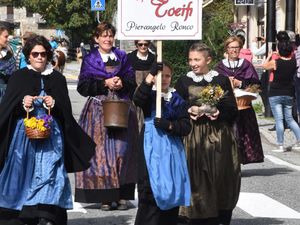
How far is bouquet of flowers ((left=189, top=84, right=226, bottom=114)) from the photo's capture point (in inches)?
316

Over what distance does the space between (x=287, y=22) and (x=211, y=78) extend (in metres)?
11.6

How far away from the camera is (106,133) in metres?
9.44

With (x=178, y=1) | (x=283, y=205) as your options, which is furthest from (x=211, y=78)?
(x=283, y=205)

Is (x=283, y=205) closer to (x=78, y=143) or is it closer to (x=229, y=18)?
(x=78, y=143)

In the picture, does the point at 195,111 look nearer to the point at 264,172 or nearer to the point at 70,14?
the point at 264,172

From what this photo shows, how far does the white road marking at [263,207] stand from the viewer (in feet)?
30.9

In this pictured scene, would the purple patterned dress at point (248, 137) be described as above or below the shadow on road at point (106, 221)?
above

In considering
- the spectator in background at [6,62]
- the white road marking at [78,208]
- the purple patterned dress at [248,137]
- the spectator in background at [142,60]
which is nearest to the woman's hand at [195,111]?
the white road marking at [78,208]

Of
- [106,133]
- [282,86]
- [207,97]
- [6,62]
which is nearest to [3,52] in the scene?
[6,62]

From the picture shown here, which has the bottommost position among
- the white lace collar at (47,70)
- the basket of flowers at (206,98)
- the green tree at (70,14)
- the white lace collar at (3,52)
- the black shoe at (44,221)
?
the black shoe at (44,221)

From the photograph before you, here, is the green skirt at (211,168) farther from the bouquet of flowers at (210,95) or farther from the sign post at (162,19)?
the sign post at (162,19)

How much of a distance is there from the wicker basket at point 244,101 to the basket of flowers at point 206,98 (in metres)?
3.24

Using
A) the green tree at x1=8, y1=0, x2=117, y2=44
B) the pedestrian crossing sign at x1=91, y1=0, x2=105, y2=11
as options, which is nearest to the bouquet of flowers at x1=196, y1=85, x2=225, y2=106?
the pedestrian crossing sign at x1=91, y1=0, x2=105, y2=11

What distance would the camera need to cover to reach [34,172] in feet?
24.1
